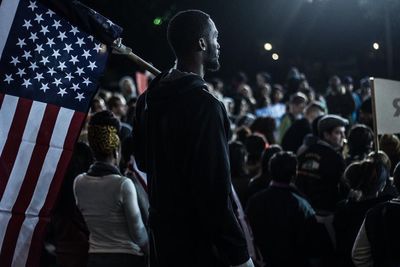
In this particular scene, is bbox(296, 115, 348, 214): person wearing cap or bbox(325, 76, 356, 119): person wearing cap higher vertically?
bbox(325, 76, 356, 119): person wearing cap

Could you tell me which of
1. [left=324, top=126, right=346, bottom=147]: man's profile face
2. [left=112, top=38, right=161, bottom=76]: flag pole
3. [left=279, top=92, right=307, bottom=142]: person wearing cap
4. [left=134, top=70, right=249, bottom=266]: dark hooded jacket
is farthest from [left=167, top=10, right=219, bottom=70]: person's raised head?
[left=279, top=92, right=307, bottom=142]: person wearing cap

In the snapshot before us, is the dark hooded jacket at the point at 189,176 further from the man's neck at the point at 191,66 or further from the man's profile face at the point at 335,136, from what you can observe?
the man's profile face at the point at 335,136

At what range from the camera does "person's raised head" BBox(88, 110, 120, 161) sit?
5.49m

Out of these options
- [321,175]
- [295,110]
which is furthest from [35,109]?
[295,110]

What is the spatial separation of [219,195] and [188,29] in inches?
37.7

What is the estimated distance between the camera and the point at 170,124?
12.3 feet

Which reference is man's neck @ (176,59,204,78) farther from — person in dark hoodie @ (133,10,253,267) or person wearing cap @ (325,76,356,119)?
person wearing cap @ (325,76,356,119)

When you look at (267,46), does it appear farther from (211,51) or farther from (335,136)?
(211,51)

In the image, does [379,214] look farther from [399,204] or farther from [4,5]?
[4,5]

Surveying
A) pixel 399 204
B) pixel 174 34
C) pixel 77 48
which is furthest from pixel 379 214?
pixel 77 48

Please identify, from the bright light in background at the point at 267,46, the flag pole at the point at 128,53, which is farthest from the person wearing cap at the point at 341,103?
the flag pole at the point at 128,53

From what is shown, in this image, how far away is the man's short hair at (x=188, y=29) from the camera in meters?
3.94

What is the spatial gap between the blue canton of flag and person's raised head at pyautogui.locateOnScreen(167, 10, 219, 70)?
0.83m

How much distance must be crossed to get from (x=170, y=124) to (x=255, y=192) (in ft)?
11.5
